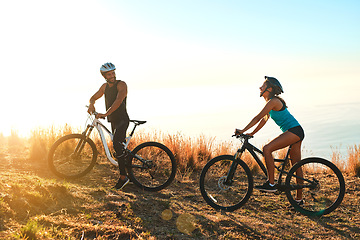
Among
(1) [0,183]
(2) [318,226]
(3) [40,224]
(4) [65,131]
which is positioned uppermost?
(4) [65,131]

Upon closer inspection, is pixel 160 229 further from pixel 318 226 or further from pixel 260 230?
pixel 318 226

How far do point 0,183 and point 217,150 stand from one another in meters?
6.90

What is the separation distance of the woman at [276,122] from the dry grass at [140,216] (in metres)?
0.85

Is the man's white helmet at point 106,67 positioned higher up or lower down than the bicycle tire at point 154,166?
higher up

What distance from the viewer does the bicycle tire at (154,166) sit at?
22.4 feet

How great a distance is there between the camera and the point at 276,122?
595 cm

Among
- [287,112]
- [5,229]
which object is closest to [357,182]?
[287,112]

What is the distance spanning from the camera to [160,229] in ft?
16.2

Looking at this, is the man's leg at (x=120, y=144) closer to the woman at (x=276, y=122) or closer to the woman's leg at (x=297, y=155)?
the woman at (x=276, y=122)

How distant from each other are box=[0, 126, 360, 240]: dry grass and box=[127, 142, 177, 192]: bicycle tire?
0.73 ft

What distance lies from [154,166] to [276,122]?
2.59 metres

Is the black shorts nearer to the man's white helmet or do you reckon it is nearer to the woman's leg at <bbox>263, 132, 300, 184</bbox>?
the woman's leg at <bbox>263, 132, 300, 184</bbox>

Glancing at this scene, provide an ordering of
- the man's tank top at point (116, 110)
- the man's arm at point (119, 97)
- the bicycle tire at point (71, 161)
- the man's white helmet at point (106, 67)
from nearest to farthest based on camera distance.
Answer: the man's arm at point (119, 97)
the man's white helmet at point (106, 67)
the man's tank top at point (116, 110)
the bicycle tire at point (71, 161)

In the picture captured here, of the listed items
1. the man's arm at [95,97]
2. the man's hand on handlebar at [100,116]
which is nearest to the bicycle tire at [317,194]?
the man's hand on handlebar at [100,116]
